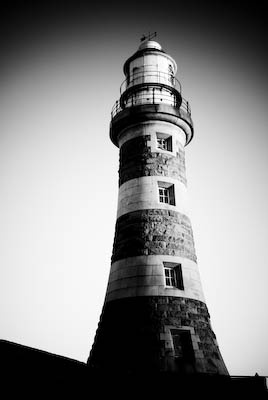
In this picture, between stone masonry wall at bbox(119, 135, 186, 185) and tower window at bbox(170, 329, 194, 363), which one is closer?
tower window at bbox(170, 329, 194, 363)

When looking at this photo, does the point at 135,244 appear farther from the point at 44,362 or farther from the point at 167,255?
the point at 44,362

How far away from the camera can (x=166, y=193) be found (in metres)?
17.0

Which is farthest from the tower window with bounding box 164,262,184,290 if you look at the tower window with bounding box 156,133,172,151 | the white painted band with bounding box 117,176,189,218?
the tower window with bounding box 156,133,172,151

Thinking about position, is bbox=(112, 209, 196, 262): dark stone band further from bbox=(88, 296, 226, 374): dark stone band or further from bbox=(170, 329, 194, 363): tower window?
bbox=(170, 329, 194, 363): tower window

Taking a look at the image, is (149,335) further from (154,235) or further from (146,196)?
(146,196)

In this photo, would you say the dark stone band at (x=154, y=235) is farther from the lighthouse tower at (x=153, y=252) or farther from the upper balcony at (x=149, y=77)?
the upper balcony at (x=149, y=77)

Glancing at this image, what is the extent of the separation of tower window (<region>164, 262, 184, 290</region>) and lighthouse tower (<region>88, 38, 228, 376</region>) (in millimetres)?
44

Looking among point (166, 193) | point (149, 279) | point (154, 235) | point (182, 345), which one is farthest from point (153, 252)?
point (182, 345)

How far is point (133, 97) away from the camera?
1930 cm

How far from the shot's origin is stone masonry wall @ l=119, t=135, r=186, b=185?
16.9 metres

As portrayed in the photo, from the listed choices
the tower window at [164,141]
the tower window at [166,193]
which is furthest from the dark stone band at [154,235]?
the tower window at [164,141]

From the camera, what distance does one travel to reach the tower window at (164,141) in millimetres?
17922

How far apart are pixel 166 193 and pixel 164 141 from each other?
3149 mm

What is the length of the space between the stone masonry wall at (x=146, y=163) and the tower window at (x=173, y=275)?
4649mm
